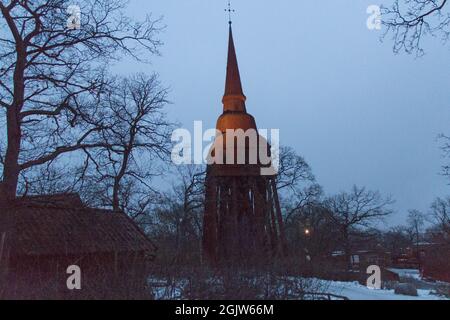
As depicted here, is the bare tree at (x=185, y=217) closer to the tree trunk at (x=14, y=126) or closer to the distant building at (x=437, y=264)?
the tree trunk at (x=14, y=126)

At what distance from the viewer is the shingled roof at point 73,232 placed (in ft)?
45.0

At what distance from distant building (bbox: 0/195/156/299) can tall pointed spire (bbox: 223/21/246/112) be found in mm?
10399

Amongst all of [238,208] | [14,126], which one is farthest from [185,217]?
[14,126]

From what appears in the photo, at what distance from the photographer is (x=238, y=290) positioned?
769cm

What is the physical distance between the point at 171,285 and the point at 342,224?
31742 millimetres

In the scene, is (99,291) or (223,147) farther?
(223,147)

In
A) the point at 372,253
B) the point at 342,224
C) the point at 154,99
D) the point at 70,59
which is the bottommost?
the point at 372,253

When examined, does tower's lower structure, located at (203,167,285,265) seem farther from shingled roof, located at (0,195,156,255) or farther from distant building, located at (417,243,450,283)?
distant building, located at (417,243,450,283)

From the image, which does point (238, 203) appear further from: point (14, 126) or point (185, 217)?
point (14, 126)

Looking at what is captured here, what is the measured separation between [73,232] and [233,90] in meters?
13.8

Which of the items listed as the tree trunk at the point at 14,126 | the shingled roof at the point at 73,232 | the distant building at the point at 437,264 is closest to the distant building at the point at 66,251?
the shingled roof at the point at 73,232
